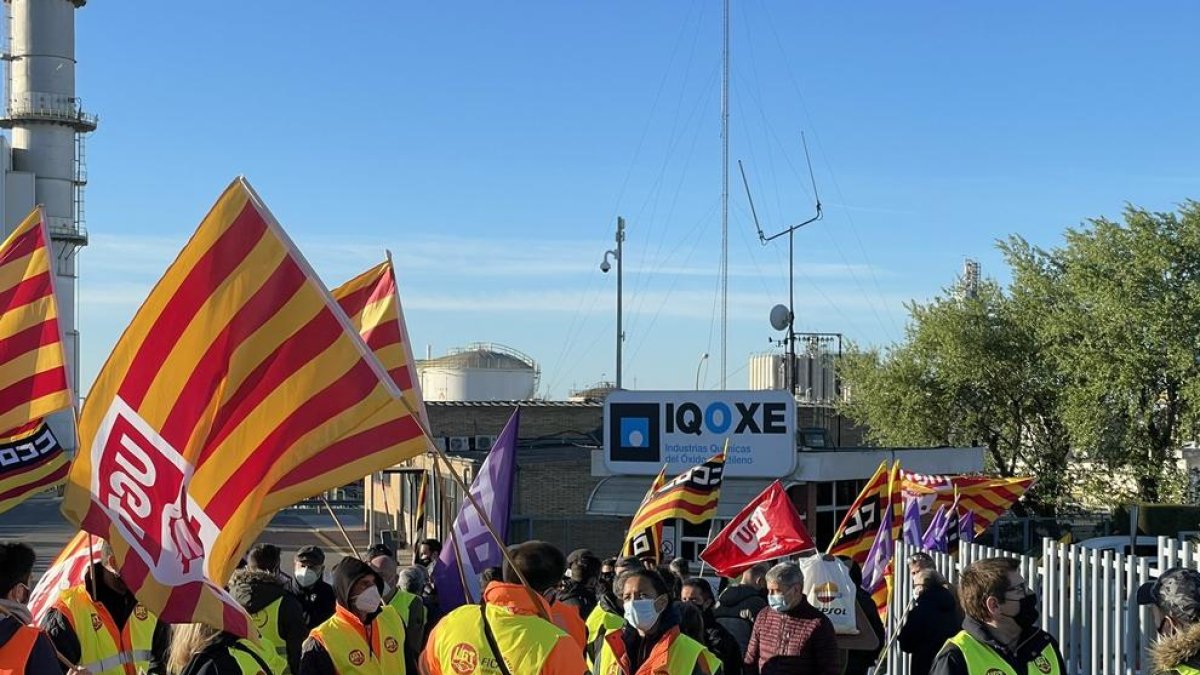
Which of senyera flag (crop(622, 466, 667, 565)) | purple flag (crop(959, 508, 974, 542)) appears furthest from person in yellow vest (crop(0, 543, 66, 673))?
purple flag (crop(959, 508, 974, 542))

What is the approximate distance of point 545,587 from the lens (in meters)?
5.72

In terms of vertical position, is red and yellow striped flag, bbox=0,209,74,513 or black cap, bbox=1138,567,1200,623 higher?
red and yellow striped flag, bbox=0,209,74,513

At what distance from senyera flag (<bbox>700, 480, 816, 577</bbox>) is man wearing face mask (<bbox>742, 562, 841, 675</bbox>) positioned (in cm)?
485

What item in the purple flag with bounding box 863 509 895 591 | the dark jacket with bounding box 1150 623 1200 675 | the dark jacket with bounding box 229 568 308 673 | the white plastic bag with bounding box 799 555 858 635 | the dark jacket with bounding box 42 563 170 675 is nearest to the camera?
the dark jacket with bounding box 1150 623 1200 675

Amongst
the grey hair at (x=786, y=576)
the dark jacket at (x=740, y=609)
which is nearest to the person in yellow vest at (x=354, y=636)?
the grey hair at (x=786, y=576)

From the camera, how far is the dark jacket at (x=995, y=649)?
511 cm

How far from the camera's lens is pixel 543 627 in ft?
17.9

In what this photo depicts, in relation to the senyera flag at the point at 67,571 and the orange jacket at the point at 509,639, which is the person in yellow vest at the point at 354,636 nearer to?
the orange jacket at the point at 509,639

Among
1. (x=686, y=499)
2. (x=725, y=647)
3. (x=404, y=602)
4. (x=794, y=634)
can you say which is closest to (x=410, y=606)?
(x=404, y=602)

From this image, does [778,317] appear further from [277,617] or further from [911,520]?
[277,617]

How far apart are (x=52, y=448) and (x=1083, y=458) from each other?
31.8 meters

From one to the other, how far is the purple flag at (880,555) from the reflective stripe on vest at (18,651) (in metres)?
9.13

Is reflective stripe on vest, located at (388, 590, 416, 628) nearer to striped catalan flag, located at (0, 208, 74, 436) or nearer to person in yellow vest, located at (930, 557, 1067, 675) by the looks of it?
striped catalan flag, located at (0, 208, 74, 436)

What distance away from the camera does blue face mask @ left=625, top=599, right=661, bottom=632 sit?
20.6 ft
